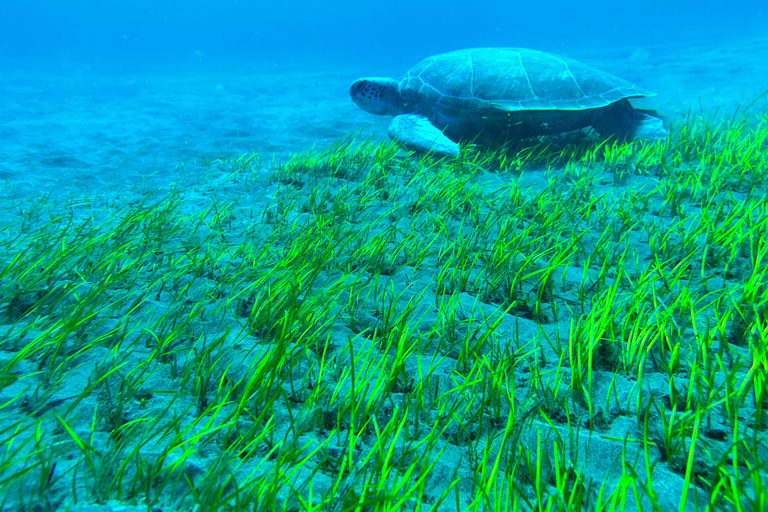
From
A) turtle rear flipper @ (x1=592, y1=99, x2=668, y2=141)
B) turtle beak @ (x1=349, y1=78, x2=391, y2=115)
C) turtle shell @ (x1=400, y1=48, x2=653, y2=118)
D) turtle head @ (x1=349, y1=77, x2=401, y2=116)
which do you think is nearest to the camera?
turtle shell @ (x1=400, y1=48, x2=653, y2=118)

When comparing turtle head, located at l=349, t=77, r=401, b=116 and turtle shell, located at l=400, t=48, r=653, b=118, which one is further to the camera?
turtle head, located at l=349, t=77, r=401, b=116

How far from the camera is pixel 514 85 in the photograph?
15.3 ft

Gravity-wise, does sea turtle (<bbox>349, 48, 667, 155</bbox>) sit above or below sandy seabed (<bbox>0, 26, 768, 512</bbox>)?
above

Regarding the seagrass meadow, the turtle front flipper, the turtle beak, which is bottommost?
the seagrass meadow

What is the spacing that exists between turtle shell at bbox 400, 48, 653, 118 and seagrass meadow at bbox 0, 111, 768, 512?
1.94 meters

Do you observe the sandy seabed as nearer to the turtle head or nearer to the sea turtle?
the turtle head

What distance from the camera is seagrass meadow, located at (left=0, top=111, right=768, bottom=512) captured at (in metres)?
1.12

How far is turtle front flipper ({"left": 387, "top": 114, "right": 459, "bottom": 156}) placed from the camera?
4641mm

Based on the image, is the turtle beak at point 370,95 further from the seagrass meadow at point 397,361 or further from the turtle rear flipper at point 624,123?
the seagrass meadow at point 397,361

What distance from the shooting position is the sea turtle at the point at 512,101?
4637mm

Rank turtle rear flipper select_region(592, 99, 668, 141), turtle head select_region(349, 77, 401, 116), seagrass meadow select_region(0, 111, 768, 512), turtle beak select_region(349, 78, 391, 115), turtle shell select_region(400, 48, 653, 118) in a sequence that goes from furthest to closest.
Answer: turtle beak select_region(349, 78, 391, 115), turtle head select_region(349, 77, 401, 116), turtle rear flipper select_region(592, 99, 668, 141), turtle shell select_region(400, 48, 653, 118), seagrass meadow select_region(0, 111, 768, 512)

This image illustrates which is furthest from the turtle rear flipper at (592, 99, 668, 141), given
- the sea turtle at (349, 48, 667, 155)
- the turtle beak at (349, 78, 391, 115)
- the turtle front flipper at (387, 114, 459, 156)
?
the turtle beak at (349, 78, 391, 115)

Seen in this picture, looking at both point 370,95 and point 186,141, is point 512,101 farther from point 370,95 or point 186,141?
point 186,141

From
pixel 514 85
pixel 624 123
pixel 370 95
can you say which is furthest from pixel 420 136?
pixel 624 123
